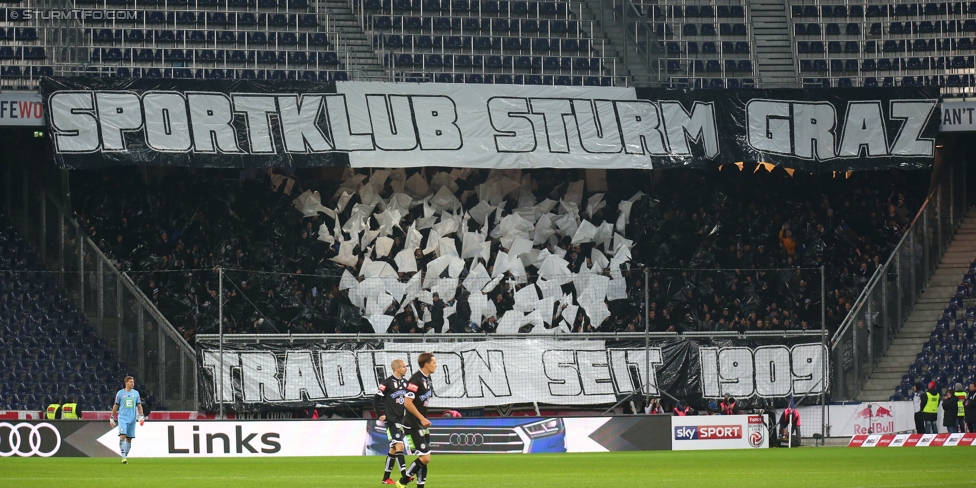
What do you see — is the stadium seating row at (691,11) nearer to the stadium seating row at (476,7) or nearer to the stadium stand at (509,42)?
the stadium stand at (509,42)

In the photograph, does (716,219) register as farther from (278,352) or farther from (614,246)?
(278,352)

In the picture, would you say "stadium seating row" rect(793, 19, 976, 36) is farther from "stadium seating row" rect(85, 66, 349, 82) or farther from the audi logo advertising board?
"stadium seating row" rect(85, 66, 349, 82)

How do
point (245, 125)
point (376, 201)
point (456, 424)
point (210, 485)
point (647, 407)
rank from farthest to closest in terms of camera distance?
1. point (376, 201)
2. point (245, 125)
3. point (647, 407)
4. point (456, 424)
5. point (210, 485)

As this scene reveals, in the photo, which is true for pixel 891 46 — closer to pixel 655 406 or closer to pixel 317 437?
pixel 655 406

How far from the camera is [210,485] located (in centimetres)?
1656

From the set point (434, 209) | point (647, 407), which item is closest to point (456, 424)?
point (647, 407)

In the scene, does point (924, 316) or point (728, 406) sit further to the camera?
point (924, 316)

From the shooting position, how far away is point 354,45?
33.7 m

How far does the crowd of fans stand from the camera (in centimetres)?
3081

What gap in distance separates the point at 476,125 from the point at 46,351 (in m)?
11.4

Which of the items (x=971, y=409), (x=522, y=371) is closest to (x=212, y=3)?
(x=522, y=371)

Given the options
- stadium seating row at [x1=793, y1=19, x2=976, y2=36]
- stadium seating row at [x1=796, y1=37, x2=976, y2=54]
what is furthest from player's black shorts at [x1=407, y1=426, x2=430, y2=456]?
stadium seating row at [x1=793, y1=19, x2=976, y2=36]

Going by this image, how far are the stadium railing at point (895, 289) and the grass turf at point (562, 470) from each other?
525cm

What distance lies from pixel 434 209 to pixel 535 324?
14.1ft
